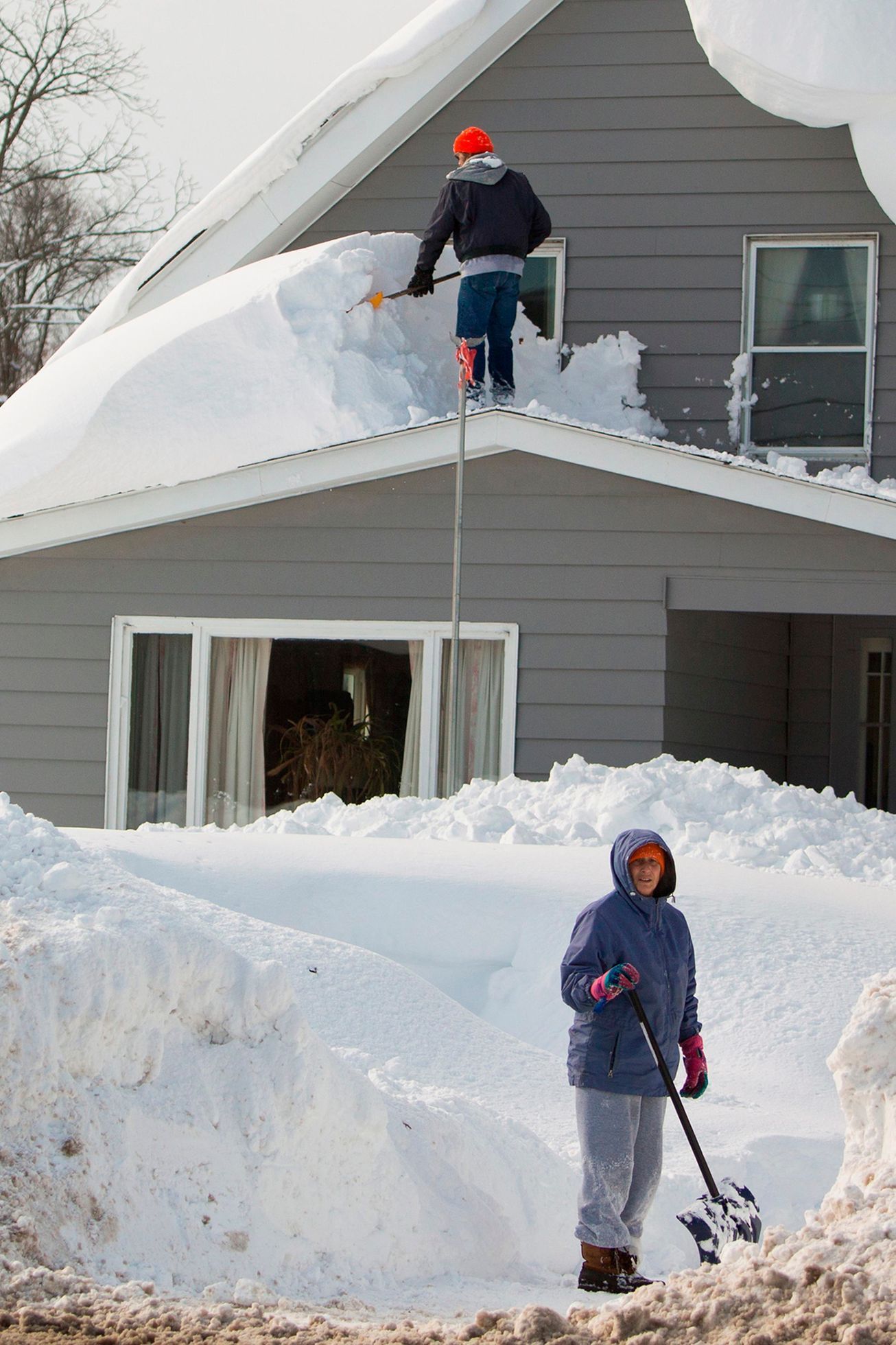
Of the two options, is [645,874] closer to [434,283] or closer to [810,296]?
[434,283]

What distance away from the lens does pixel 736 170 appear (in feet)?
39.2

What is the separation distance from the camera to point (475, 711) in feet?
33.3

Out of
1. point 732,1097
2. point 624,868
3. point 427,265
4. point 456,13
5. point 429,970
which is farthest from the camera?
point 456,13

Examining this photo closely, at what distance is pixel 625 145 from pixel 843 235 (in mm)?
1739

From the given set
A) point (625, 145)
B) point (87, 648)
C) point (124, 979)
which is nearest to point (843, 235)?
point (625, 145)

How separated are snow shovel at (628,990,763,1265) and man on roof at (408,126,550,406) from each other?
6.86 meters

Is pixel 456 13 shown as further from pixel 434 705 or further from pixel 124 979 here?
pixel 124 979

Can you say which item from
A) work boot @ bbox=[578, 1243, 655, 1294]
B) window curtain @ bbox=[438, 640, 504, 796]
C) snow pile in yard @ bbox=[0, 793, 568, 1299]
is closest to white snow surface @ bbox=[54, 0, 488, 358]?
window curtain @ bbox=[438, 640, 504, 796]

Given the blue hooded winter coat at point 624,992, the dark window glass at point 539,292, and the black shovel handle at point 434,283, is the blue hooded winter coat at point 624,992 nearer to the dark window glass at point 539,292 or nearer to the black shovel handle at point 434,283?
the black shovel handle at point 434,283

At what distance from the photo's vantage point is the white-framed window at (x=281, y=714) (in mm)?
10148

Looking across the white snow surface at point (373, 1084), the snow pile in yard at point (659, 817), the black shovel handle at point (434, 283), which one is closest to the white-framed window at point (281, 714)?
the snow pile in yard at point (659, 817)

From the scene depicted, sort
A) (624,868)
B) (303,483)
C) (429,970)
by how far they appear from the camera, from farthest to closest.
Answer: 1. (303,483)
2. (429,970)
3. (624,868)

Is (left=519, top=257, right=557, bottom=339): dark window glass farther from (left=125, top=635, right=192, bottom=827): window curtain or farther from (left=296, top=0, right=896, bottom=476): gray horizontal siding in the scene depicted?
(left=125, top=635, right=192, bottom=827): window curtain

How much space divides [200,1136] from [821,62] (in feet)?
30.6
